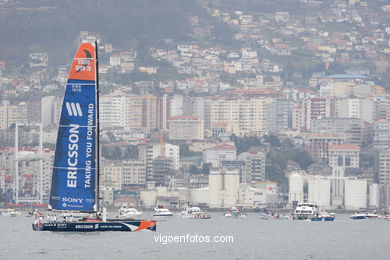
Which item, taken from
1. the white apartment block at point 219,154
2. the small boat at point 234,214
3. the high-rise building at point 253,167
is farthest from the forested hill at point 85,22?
the small boat at point 234,214

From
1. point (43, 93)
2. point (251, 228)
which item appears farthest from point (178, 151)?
point (251, 228)

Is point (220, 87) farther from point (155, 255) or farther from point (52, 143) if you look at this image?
point (155, 255)

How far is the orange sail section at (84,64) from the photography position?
41.1 metres

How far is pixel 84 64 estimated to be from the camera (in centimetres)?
4122

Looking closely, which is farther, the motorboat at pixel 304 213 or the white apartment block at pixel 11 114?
the white apartment block at pixel 11 114

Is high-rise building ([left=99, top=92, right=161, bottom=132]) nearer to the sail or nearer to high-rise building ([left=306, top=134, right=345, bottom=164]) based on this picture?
high-rise building ([left=306, top=134, right=345, bottom=164])

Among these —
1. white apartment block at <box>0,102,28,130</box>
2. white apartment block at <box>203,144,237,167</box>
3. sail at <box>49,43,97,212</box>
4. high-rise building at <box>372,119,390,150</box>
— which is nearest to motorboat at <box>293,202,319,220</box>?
white apartment block at <box>203,144,237,167</box>

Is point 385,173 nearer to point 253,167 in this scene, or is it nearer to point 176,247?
point 253,167

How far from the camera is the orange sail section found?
41.1 m

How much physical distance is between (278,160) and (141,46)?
149ft

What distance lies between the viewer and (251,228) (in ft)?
219

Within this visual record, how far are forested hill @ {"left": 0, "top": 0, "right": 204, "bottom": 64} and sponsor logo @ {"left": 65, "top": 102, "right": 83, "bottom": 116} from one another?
121m

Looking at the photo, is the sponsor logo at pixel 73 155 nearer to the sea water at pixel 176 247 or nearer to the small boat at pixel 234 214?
the sea water at pixel 176 247

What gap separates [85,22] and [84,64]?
128 meters
